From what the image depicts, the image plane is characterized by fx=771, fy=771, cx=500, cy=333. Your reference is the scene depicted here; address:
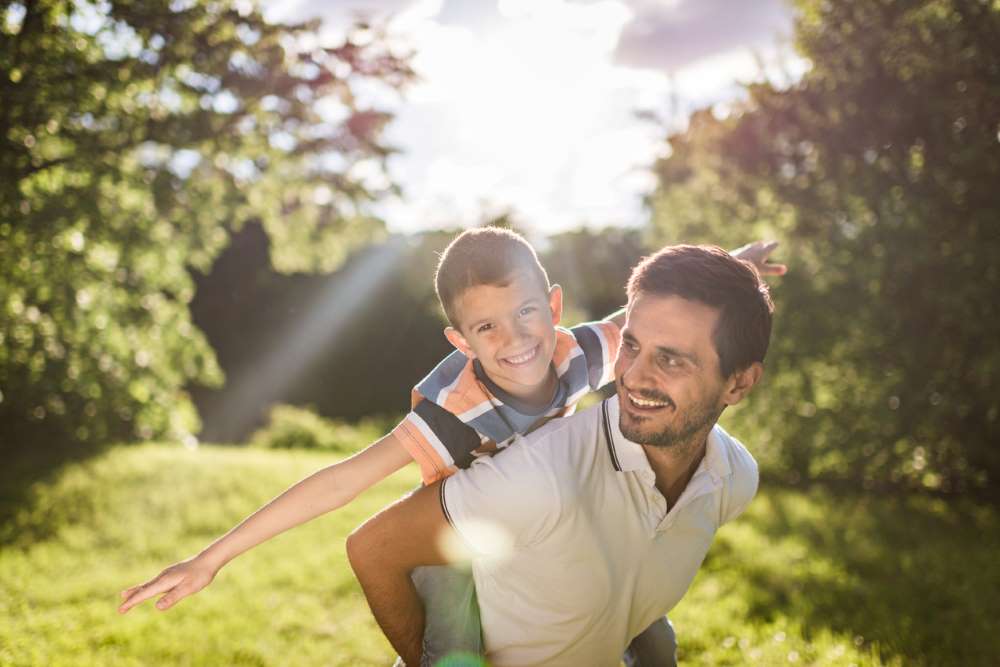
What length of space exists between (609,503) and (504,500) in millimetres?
379

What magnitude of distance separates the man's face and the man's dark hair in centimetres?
3

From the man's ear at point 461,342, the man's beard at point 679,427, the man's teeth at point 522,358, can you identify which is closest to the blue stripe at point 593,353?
the man's teeth at point 522,358

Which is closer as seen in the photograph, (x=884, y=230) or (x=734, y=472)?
(x=734, y=472)

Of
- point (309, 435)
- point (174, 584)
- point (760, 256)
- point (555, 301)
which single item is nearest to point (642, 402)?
point (555, 301)

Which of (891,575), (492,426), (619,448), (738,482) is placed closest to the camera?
(619,448)

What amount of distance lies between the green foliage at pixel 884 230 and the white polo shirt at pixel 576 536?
588cm

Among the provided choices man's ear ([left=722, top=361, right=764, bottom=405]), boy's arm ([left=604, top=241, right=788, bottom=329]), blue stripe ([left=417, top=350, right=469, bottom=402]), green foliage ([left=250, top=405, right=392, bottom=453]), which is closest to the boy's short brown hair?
blue stripe ([left=417, top=350, right=469, bottom=402])

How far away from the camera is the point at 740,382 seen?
8.93 ft

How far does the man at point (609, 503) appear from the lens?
223 centimetres

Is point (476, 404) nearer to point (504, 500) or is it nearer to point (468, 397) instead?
point (468, 397)

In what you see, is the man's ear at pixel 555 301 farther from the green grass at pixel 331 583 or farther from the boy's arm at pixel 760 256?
the green grass at pixel 331 583

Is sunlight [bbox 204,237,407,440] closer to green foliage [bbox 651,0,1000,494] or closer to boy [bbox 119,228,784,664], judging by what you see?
green foliage [bbox 651,0,1000,494]

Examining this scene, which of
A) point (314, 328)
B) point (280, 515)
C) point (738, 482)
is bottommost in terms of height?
point (314, 328)

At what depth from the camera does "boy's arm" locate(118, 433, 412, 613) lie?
2338 mm
